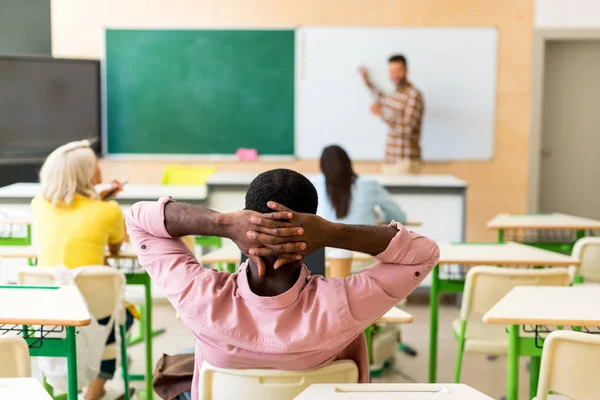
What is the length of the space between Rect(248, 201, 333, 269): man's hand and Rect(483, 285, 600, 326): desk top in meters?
0.72

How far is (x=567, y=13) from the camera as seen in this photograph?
6125 millimetres

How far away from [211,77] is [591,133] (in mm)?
3255

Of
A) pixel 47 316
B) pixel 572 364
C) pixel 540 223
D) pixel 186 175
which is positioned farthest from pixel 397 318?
pixel 186 175

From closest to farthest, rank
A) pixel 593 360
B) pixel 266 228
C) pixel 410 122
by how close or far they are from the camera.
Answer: pixel 266 228, pixel 593 360, pixel 410 122

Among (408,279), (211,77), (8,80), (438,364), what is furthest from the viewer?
(211,77)

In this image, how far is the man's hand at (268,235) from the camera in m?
1.42

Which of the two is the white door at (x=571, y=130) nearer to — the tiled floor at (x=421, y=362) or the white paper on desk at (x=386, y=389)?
the tiled floor at (x=421, y=362)

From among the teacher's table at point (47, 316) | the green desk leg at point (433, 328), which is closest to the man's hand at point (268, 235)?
the teacher's table at point (47, 316)

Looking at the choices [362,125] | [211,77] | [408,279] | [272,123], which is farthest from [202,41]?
[408,279]

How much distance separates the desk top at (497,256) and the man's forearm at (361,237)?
155 centimetres

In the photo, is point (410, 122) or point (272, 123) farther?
point (272, 123)

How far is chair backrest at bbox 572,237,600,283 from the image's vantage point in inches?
127

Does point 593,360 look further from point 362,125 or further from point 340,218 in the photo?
point 362,125

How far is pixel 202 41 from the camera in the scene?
20.1 ft
